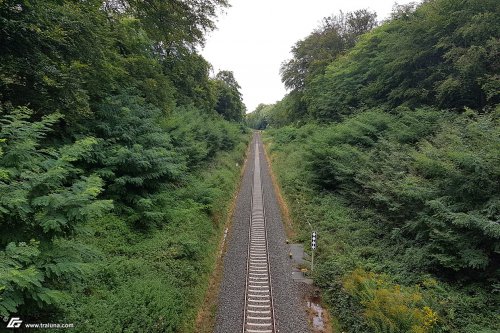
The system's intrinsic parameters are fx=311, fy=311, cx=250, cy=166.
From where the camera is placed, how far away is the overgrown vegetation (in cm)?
994

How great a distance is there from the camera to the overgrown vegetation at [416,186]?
32.6ft

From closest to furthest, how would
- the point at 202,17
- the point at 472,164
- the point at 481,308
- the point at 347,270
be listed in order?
1. the point at 481,308
2. the point at 472,164
3. the point at 347,270
4. the point at 202,17

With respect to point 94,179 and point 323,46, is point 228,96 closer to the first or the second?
point 323,46

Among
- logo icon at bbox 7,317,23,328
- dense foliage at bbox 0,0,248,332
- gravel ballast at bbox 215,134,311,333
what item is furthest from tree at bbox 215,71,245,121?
logo icon at bbox 7,317,23,328

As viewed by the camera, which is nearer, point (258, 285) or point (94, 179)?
point (94, 179)

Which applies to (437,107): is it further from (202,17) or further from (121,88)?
(121,88)

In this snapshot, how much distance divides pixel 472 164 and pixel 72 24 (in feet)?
46.0

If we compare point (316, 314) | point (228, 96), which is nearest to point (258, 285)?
point (316, 314)

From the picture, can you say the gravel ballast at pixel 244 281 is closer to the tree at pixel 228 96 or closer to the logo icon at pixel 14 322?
the logo icon at pixel 14 322

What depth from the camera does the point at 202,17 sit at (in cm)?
1747

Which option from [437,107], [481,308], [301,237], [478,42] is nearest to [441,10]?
[478,42]

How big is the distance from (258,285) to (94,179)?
9.09 metres

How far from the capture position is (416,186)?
1319cm

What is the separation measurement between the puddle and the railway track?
5.27 ft
